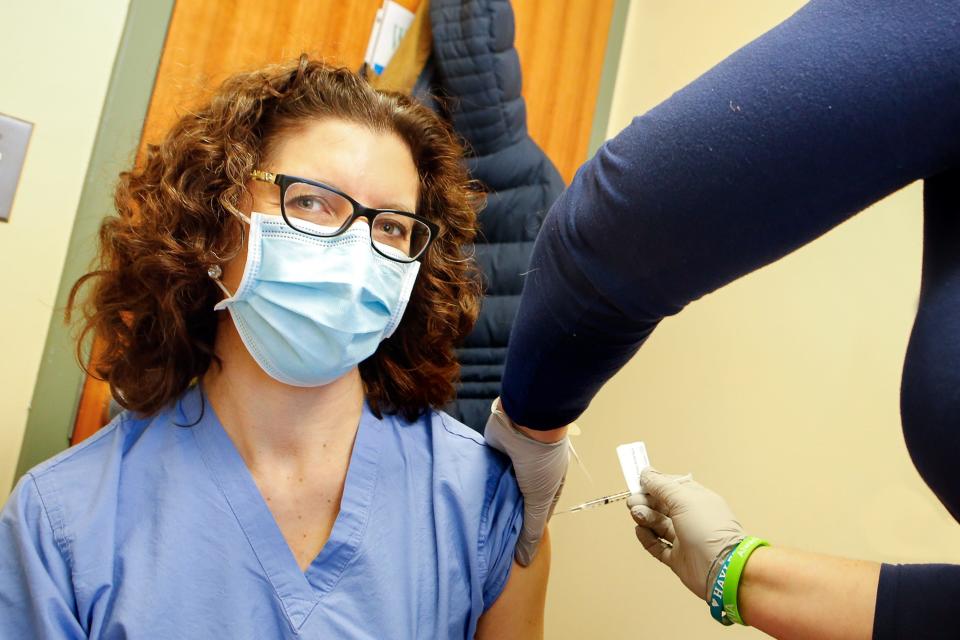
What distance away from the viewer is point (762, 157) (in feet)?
1.49

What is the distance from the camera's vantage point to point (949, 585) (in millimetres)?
657

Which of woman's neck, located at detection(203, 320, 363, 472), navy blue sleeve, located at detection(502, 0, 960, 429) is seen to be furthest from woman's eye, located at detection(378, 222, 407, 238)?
navy blue sleeve, located at detection(502, 0, 960, 429)

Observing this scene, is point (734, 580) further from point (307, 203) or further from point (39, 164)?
point (39, 164)

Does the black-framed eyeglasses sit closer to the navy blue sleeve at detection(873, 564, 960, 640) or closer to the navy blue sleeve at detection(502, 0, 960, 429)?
the navy blue sleeve at detection(502, 0, 960, 429)

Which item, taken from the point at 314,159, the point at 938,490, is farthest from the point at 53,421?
the point at 938,490

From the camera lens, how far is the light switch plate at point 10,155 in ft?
3.91

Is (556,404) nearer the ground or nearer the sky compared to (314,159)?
nearer the ground

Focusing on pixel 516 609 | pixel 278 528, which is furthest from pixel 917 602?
pixel 278 528

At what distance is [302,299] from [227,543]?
1.05ft

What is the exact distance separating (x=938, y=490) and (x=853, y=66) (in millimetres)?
275

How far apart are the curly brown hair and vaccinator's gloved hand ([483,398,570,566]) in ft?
0.78

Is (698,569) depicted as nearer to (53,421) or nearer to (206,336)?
(206,336)

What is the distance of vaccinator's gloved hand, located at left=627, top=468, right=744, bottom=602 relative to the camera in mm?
838

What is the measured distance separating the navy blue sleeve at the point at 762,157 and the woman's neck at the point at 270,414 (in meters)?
0.58
